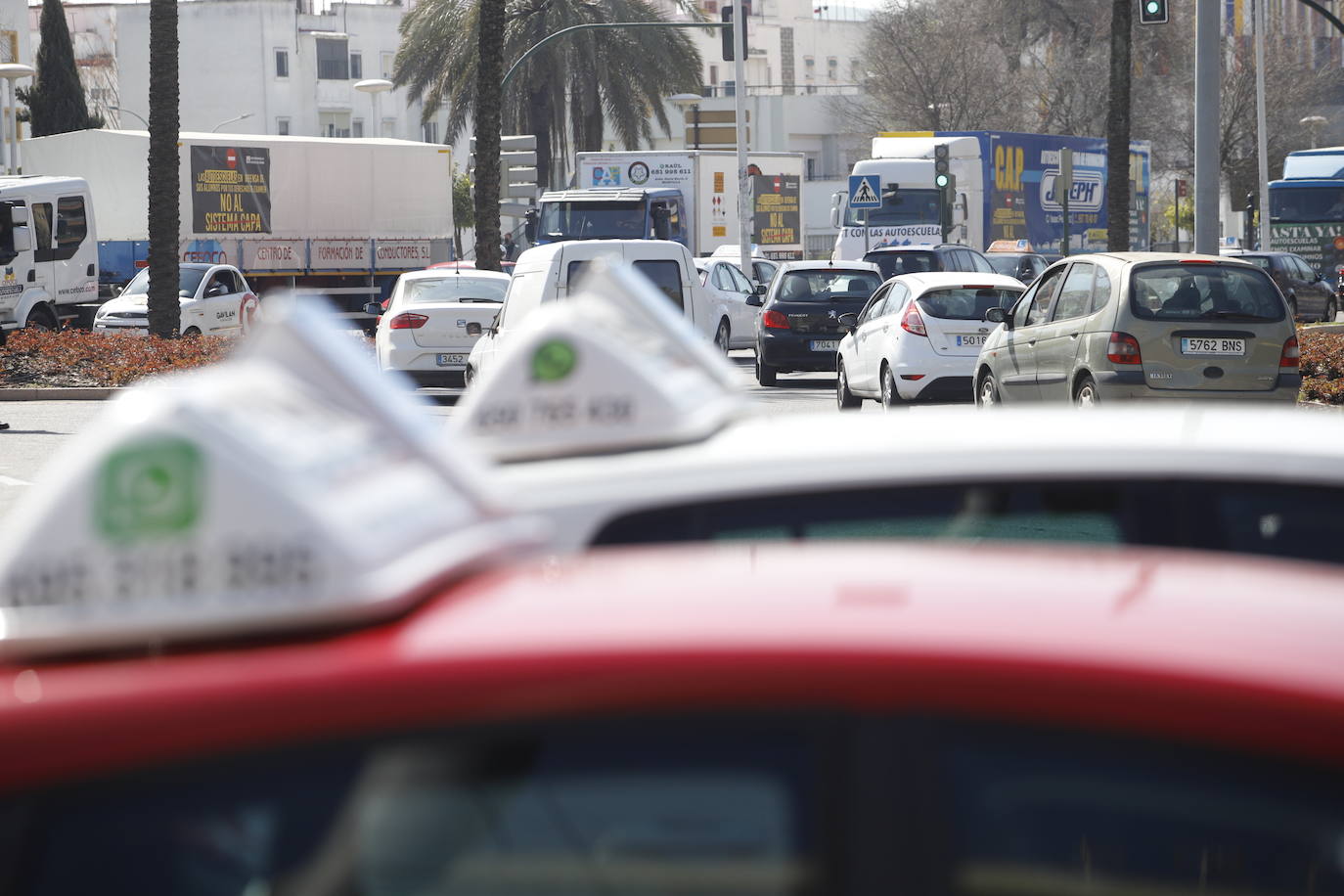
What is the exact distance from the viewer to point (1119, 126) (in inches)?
1016

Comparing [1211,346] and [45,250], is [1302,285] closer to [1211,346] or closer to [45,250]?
[45,250]

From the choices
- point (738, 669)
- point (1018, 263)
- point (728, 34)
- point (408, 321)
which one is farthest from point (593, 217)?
point (738, 669)

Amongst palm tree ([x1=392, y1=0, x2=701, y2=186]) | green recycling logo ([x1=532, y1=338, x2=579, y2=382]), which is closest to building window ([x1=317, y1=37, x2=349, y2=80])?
palm tree ([x1=392, y1=0, x2=701, y2=186])

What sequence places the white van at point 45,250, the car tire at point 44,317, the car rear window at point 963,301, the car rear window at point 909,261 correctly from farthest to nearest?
the car rear window at point 909,261 → the car tire at point 44,317 → the white van at point 45,250 → the car rear window at point 963,301

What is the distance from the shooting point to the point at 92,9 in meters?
85.9

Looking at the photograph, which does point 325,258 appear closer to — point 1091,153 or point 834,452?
point 1091,153

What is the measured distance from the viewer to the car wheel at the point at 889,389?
17984 mm

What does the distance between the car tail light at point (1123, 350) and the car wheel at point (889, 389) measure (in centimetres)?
436

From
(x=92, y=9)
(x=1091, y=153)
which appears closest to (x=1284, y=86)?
(x=1091, y=153)

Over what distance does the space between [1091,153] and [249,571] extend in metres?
46.4

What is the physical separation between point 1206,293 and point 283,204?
28.2 meters

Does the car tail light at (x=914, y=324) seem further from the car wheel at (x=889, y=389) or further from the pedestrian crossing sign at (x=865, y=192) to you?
the pedestrian crossing sign at (x=865, y=192)

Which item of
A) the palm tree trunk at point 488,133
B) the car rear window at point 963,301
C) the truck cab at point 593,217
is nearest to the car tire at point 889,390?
the car rear window at point 963,301

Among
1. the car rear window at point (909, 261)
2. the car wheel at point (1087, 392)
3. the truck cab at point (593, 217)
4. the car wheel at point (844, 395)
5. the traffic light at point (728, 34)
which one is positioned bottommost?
the car wheel at point (844, 395)
